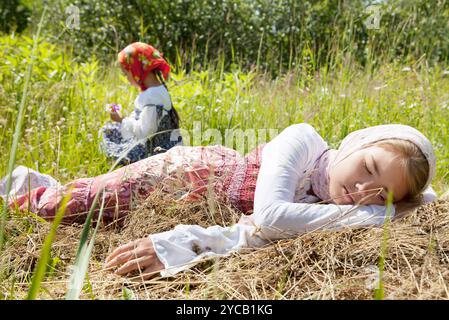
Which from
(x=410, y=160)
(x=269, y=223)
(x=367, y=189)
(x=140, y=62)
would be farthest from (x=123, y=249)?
(x=140, y=62)

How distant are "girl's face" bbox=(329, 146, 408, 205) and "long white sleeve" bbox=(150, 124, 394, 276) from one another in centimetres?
5

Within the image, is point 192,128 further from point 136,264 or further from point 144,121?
point 136,264

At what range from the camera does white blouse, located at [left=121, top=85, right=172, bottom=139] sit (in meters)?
2.94

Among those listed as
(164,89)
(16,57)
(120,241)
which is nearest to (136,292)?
(120,241)

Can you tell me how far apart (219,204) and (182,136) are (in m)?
1.11

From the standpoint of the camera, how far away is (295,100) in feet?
10.5

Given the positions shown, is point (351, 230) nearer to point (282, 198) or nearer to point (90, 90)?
point (282, 198)

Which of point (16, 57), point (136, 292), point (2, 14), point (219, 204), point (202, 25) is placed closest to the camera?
point (136, 292)

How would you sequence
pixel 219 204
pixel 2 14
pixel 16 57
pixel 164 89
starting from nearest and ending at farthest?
pixel 219 204 → pixel 164 89 → pixel 16 57 → pixel 2 14

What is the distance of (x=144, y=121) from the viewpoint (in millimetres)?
2951

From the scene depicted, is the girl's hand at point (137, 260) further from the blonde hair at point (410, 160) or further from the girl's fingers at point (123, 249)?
the blonde hair at point (410, 160)

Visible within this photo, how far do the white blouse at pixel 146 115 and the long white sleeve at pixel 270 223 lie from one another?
4.69 feet

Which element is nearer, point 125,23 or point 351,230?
point 351,230

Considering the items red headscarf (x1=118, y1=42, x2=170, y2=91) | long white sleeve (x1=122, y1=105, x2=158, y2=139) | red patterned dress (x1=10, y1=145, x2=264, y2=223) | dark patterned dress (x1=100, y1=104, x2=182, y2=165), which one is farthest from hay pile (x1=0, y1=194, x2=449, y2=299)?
red headscarf (x1=118, y1=42, x2=170, y2=91)
